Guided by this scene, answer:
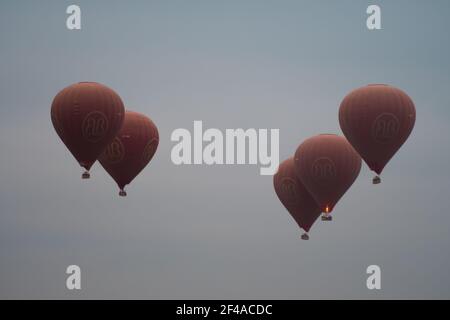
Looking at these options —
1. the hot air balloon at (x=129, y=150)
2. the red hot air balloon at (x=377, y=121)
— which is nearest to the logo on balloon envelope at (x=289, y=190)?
the red hot air balloon at (x=377, y=121)

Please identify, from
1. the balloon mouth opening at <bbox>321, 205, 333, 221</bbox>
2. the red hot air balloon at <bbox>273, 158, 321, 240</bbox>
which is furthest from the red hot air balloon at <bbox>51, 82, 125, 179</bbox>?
the balloon mouth opening at <bbox>321, 205, 333, 221</bbox>

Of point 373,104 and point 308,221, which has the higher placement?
point 373,104

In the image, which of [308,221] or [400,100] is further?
[308,221]

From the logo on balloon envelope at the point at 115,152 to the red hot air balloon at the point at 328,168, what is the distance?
7.61 metres

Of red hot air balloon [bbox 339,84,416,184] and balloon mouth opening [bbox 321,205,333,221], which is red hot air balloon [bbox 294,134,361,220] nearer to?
balloon mouth opening [bbox 321,205,333,221]

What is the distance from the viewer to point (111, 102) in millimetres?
53938

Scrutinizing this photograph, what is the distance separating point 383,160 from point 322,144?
272 centimetres

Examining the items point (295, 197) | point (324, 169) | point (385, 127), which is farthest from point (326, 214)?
point (385, 127)

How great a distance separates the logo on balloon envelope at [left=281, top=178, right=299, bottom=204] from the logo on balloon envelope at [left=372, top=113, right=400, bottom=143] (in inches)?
203

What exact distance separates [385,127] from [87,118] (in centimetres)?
1203

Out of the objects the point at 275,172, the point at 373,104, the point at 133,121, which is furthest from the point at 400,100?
the point at 133,121

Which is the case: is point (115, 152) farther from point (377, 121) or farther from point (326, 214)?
point (377, 121)

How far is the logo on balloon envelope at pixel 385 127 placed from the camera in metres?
54.2

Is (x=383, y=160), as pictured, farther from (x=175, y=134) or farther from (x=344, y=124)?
(x=175, y=134)
